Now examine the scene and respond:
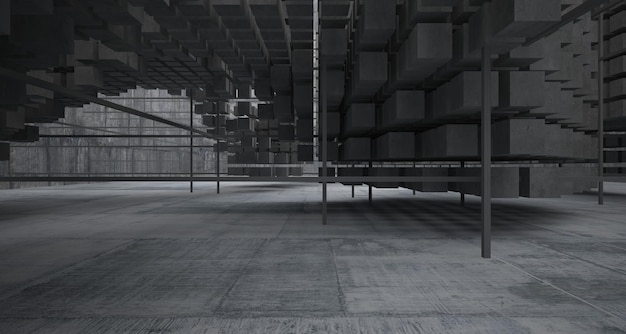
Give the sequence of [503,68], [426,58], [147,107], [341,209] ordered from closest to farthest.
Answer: [426,58]
[503,68]
[341,209]
[147,107]

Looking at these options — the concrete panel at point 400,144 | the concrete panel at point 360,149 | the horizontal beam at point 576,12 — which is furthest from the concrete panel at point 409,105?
the concrete panel at point 360,149

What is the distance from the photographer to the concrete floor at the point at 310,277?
2965mm

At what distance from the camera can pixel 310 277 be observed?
403 centimetres

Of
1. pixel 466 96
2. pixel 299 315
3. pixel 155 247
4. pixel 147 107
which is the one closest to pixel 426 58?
pixel 466 96

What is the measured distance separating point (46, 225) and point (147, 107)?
29.4 meters

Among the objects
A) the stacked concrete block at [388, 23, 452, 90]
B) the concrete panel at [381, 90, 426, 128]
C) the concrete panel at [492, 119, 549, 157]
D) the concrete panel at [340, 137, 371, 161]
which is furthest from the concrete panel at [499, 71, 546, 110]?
the concrete panel at [340, 137, 371, 161]

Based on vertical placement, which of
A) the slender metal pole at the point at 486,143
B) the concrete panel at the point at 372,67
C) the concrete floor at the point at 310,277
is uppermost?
the concrete panel at the point at 372,67

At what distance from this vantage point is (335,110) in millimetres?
10719

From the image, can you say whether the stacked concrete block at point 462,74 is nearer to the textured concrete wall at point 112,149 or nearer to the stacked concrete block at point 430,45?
the stacked concrete block at point 430,45

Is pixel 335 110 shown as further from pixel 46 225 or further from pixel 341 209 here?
pixel 46 225

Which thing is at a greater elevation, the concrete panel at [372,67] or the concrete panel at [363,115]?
the concrete panel at [372,67]

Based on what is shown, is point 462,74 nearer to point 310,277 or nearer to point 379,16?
point 379,16

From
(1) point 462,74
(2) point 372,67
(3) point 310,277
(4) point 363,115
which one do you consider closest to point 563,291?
(3) point 310,277

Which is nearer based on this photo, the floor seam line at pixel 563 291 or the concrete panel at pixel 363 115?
the floor seam line at pixel 563 291
